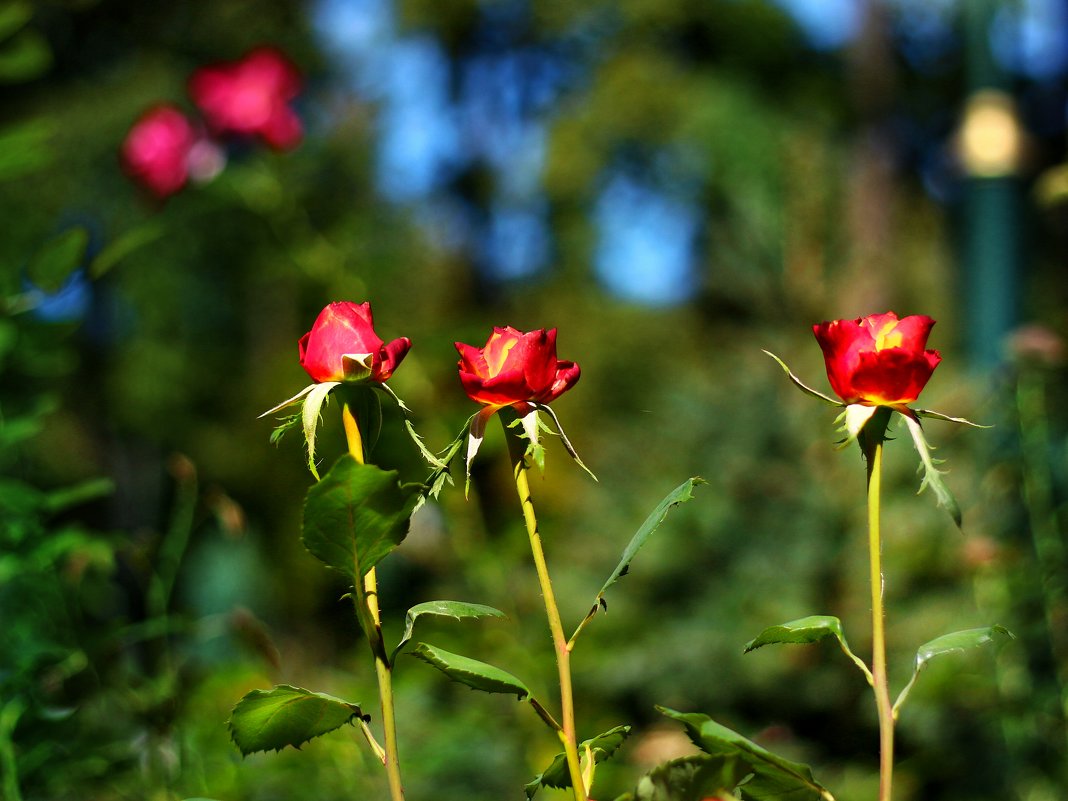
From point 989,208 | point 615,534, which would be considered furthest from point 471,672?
point 989,208

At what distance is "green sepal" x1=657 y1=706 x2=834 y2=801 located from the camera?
15.7 inches

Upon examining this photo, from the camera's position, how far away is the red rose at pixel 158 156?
5.54 feet

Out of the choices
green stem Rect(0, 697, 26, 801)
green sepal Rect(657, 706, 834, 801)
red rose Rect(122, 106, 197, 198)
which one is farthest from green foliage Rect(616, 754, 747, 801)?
red rose Rect(122, 106, 197, 198)

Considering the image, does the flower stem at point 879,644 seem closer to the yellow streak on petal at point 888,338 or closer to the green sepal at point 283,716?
the yellow streak on petal at point 888,338

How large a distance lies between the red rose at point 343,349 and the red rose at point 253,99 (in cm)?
136

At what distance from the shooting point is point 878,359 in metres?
0.43

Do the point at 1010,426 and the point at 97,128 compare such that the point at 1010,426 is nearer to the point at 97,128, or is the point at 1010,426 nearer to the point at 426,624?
the point at 426,624

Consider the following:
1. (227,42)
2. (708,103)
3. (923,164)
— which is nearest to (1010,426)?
(227,42)

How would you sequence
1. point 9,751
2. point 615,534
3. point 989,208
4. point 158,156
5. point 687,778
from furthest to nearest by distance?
1. point 989,208
2. point 615,534
3. point 158,156
4. point 9,751
5. point 687,778

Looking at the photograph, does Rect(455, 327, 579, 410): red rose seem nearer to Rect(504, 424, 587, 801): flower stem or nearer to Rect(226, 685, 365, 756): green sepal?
Rect(504, 424, 587, 801): flower stem

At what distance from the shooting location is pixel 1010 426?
1.52 meters

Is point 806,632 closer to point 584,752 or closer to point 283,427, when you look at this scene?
point 584,752

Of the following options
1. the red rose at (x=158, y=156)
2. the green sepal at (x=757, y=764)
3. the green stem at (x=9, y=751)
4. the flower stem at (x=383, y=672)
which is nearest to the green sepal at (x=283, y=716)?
the flower stem at (x=383, y=672)

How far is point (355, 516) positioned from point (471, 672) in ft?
0.21
